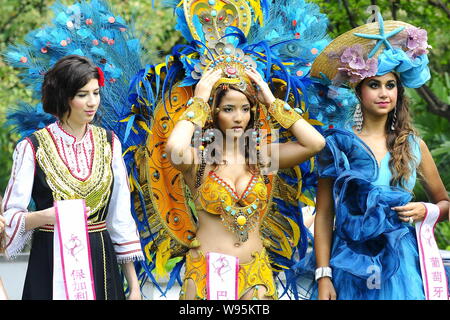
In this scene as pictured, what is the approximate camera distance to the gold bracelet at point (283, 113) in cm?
408

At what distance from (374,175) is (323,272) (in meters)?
0.57

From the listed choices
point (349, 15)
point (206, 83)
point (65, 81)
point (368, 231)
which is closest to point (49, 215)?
point (65, 81)

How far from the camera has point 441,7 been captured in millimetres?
7824

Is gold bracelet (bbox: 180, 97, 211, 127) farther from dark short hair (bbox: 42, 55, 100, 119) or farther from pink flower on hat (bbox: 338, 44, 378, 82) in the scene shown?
pink flower on hat (bbox: 338, 44, 378, 82)

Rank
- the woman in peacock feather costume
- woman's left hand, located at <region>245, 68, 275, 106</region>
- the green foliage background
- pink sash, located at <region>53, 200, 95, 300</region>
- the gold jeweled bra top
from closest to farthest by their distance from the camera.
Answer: pink sash, located at <region>53, 200, 95, 300</region>
the gold jeweled bra top
woman's left hand, located at <region>245, 68, 275, 106</region>
the woman in peacock feather costume
the green foliage background

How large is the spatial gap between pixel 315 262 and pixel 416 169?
0.73 m

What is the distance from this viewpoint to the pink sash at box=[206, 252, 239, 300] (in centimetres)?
380

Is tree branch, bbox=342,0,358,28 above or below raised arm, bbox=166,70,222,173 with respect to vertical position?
above

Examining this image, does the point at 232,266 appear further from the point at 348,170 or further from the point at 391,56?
the point at 391,56

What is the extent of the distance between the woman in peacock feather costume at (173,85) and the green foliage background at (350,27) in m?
1.39

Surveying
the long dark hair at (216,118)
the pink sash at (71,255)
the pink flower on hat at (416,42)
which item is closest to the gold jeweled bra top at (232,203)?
the long dark hair at (216,118)

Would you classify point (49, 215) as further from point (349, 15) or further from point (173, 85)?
point (349, 15)

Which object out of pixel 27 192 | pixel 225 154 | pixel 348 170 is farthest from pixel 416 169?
pixel 27 192

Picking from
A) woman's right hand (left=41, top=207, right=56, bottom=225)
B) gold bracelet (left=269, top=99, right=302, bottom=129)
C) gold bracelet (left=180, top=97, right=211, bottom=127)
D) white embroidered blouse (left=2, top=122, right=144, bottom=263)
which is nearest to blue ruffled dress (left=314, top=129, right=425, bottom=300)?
gold bracelet (left=269, top=99, right=302, bottom=129)
